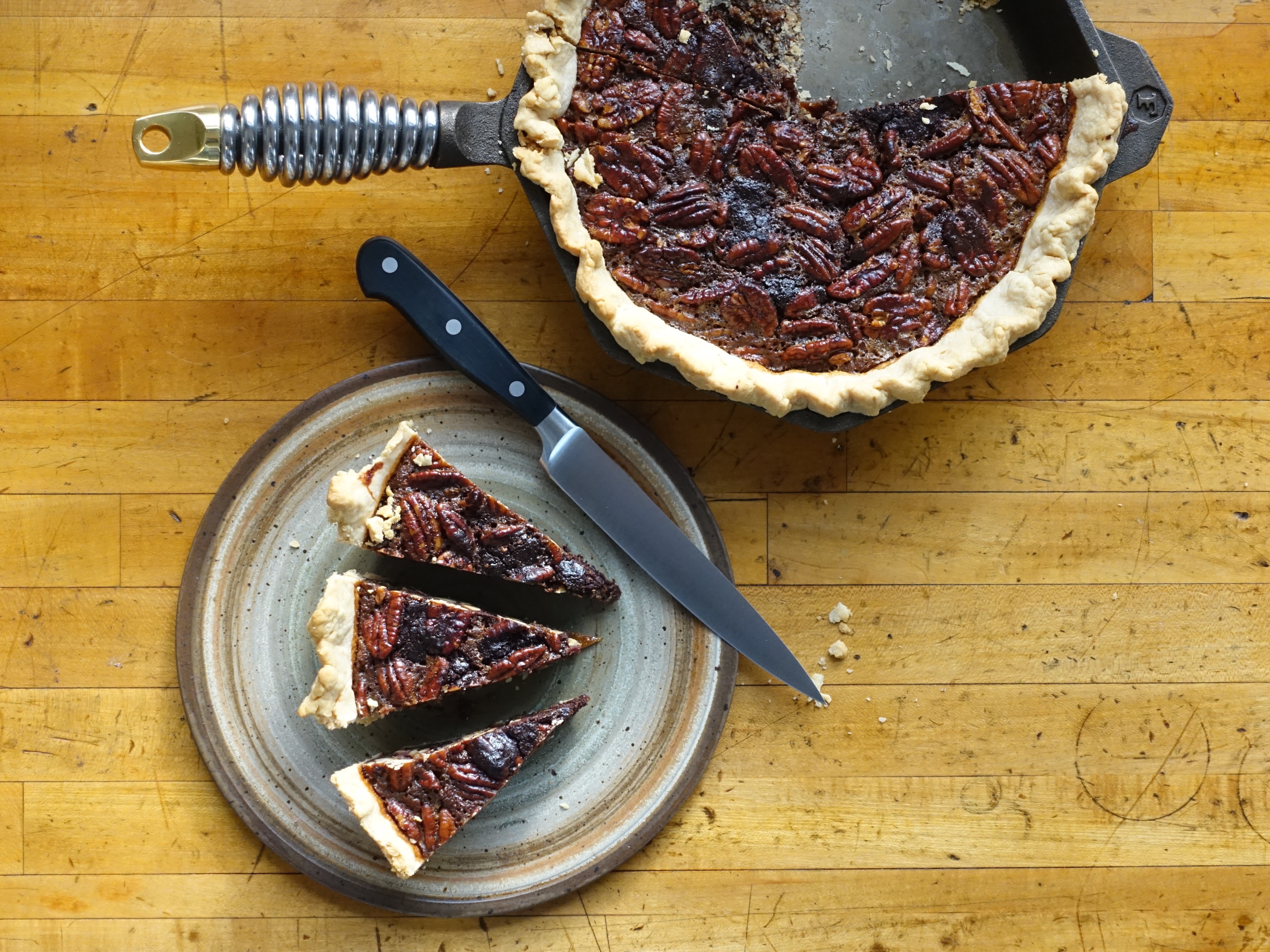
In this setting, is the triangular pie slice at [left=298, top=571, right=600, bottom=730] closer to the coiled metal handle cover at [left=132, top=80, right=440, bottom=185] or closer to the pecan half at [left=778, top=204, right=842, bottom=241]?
the coiled metal handle cover at [left=132, top=80, right=440, bottom=185]

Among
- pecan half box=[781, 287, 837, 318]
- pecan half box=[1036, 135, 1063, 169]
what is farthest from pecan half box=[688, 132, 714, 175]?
pecan half box=[1036, 135, 1063, 169]

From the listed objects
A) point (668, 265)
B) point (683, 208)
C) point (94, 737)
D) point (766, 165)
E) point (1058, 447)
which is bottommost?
point (94, 737)

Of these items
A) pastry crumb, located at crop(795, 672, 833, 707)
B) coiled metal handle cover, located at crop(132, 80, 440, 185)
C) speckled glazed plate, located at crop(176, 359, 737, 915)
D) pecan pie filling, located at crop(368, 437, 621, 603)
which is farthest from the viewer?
pastry crumb, located at crop(795, 672, 833, 707)

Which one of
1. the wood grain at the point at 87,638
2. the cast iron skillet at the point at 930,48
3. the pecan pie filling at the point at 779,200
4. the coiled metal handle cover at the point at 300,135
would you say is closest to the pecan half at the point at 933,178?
the pecan pie filling at the point at 779,200

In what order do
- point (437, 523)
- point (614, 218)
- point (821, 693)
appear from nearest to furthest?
1. point (614, 218)
2. point (437, 523)
3. point (821, 693)

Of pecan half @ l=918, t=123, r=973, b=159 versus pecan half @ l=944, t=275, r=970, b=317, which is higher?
pecan half @ l=918, t=123, r=973, b=159

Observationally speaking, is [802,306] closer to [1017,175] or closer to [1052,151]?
[1017,175]

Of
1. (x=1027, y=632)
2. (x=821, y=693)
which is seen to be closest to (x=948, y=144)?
(x=1027, y=632)
